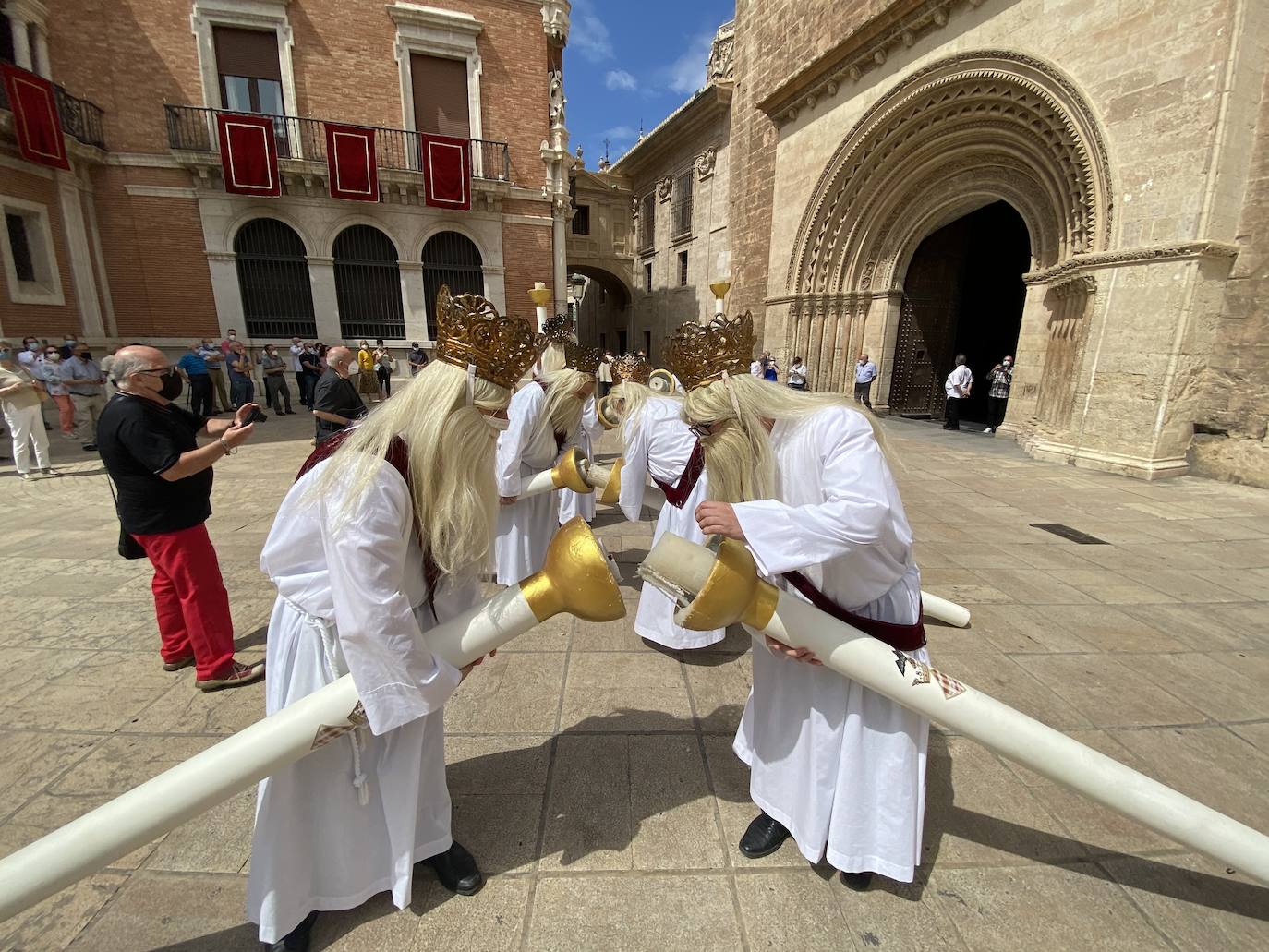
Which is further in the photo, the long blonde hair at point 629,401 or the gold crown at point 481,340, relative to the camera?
the long blonde hair at point 629,401

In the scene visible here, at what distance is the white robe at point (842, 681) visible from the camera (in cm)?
147

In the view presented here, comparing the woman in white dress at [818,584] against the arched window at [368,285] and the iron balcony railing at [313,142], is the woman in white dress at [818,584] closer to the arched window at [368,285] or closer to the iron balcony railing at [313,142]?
the arched window at [368,285]

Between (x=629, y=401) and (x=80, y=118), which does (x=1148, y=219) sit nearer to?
(x=629, y=401)

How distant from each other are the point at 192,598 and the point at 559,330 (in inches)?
149

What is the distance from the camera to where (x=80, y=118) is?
13195mm

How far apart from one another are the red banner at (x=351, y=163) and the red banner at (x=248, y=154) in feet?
4.41

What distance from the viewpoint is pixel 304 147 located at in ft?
49.1

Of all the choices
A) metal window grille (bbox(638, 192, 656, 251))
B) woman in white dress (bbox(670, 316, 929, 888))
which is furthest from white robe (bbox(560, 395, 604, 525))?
metal window grille (bbox(638, 192, 656, 251))

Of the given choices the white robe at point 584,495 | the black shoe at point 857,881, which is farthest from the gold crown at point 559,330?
the black shoe at point 857,881

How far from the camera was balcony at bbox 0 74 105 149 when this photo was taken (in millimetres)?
12828

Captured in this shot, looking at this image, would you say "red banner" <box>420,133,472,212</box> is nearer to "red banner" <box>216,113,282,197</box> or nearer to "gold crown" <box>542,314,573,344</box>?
"red banner" <box>216,113,282,197</box>

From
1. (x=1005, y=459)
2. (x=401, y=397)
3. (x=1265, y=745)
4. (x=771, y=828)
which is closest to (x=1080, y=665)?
(x=1265, y=745)

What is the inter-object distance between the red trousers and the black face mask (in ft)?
2.31

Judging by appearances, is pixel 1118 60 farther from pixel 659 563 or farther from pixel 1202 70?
pixel 659 563
